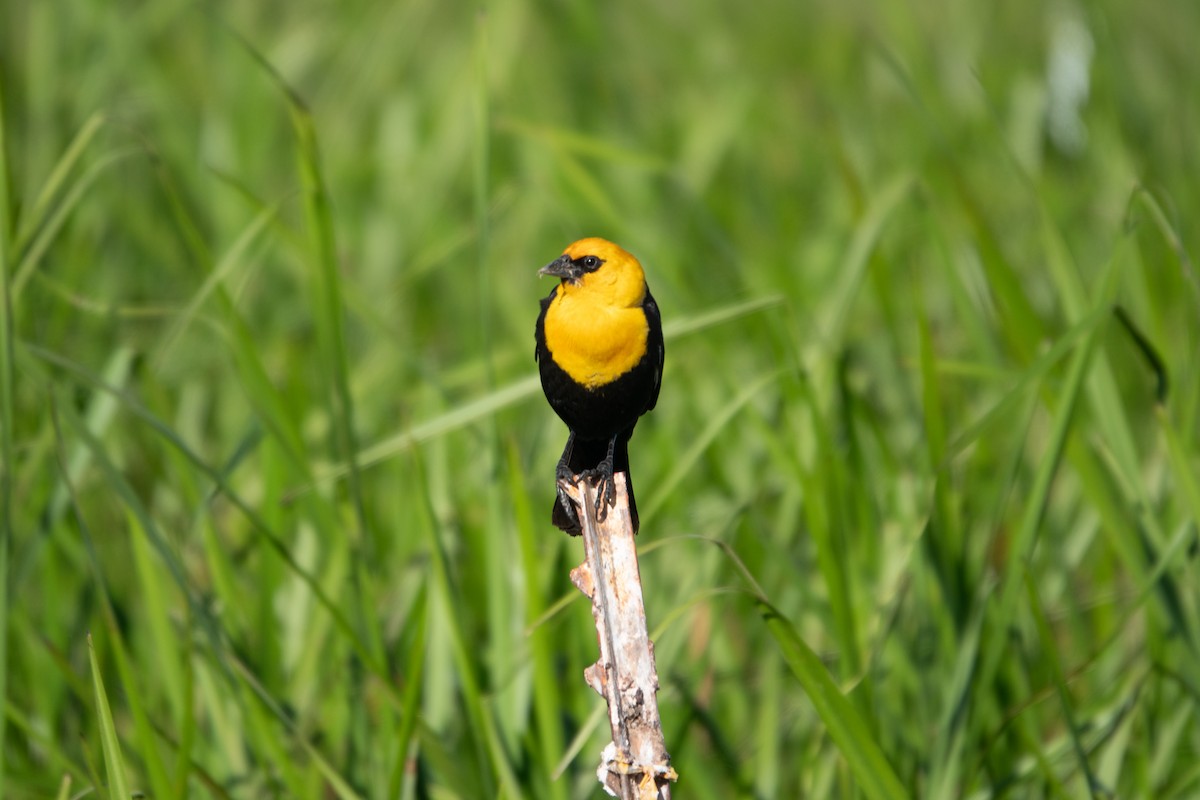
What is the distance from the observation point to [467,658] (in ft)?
8.50

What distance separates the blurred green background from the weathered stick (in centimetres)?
20

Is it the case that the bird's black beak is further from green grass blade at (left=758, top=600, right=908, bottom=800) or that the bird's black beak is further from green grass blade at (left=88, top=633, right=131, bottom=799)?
green grass blade at (left=88, top=633, right=131, bottom=799)

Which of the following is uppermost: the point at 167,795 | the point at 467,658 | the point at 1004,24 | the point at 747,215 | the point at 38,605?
the point at 1004,24

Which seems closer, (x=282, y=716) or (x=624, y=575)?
(x=624, y=575)

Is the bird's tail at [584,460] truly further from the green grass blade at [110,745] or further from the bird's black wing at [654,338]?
the green grass blade at [110,745]

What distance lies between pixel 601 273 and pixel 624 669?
675mm

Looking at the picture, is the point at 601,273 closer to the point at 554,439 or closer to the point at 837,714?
the point at 837,714

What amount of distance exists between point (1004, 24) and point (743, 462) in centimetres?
577

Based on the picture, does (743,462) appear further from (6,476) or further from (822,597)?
(6,476)

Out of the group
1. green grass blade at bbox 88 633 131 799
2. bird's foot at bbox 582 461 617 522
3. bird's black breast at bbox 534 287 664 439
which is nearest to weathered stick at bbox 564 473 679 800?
bird's foot at bbox 582 461 617 522

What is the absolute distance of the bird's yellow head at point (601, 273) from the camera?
6.74ft

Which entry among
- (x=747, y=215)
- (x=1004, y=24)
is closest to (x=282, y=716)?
(x=747, y=215)

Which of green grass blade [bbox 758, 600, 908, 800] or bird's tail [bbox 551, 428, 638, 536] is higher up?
bird's tail [bbox 551, 428, 638, 536]

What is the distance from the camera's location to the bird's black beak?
2.08 m
